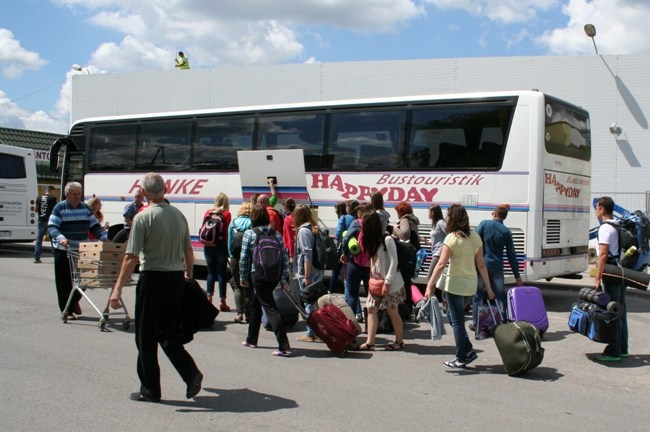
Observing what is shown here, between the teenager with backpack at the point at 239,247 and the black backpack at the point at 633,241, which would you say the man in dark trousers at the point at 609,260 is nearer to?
the black backpack at the point at 633,241

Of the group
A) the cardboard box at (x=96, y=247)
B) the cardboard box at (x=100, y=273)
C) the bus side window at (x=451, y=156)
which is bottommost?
the cardboard box at (x=100, y=273)

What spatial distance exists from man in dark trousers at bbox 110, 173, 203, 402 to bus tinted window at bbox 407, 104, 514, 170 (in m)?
6.82

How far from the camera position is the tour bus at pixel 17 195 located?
19.1 metres

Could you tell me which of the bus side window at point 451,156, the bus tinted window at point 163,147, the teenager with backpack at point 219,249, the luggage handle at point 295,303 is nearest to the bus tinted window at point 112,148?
the bus tinted window at point 163,147

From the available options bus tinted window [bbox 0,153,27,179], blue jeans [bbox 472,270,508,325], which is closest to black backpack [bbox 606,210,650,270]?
blue jeans [bbox 472,270,508,325]

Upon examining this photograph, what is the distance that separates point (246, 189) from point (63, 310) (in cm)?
513

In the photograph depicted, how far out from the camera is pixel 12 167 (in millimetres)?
19484

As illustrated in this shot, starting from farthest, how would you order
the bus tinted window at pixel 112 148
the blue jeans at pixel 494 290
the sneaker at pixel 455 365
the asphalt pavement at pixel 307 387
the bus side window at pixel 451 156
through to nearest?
the bus tinted window at pixel 112 148 < the bus side window at pixel 451 156 < the blue jeans at pixel 494 290 < the sneaker at pixel 455 365 < the asphalt pavement at pixel 307 387

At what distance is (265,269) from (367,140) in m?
5.52

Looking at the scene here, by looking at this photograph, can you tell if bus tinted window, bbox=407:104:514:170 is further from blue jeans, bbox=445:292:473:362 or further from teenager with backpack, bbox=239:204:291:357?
teenager with backpack, bbox=239:204:291:357

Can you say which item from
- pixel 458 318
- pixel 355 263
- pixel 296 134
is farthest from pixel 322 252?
pixel 296 134

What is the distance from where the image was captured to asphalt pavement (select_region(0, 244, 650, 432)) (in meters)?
5.43

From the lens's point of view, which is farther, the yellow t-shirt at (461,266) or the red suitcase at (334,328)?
the red suitcase at (334,328)

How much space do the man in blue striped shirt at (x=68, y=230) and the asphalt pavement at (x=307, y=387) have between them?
486 mm
